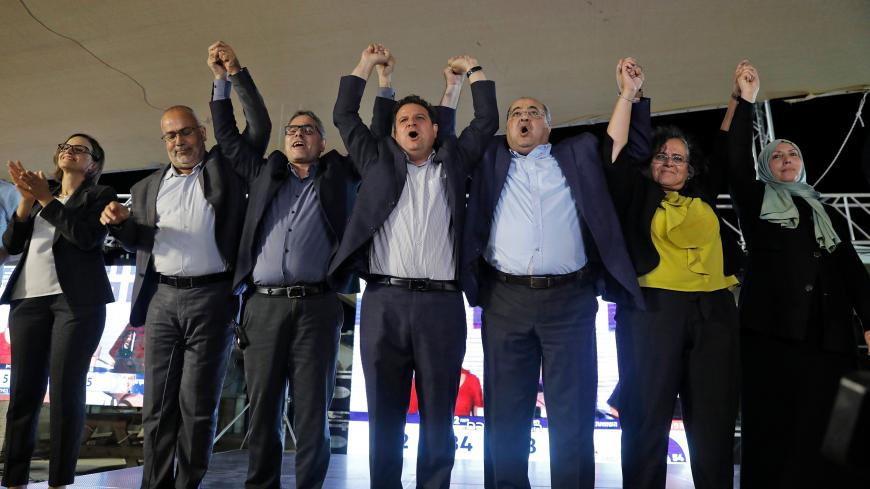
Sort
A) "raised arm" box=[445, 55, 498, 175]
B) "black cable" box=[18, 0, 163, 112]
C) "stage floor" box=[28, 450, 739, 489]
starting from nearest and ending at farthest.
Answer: "raised arm" box=[445, 55, 498, 175]
"stage floor" box=[28, 450, 739, 489]
"black cable" box=[18, 0, 163, 112]

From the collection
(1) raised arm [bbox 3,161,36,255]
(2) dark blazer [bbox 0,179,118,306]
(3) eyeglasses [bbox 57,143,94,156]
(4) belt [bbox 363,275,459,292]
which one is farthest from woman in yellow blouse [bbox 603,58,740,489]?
(1) raised arm [bbox 3,161,36,255]

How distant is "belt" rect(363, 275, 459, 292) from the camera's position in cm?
232

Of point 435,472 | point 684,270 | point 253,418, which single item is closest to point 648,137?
point 684,270

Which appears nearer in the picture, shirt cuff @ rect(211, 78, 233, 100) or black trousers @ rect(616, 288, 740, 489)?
black trousers @ rect(616, 288, 740, 489)

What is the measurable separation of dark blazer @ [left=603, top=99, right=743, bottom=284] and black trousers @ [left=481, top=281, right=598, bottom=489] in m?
0.29

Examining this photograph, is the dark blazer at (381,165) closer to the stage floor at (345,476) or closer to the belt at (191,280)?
the belt at (191,280)

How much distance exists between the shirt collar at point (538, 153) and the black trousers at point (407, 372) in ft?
2.13

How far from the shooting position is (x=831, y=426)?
0.83 m

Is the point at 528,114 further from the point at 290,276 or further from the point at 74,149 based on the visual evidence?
the point at 74,149

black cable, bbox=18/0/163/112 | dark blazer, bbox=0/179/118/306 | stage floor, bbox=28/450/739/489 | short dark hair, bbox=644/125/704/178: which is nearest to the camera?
short dark hair, bbox=644/125/704/178

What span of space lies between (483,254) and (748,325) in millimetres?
1148

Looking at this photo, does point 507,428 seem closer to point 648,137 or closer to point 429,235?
point 429,235

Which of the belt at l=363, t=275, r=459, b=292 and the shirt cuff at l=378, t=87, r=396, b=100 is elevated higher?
the shirt cuff at l=378, t=87, r=396, b=100

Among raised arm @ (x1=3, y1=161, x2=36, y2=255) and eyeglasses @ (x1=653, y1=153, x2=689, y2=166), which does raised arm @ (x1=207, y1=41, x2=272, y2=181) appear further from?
eyeglasses @ (x1=653, y1=153, x2=689, y2=166)
